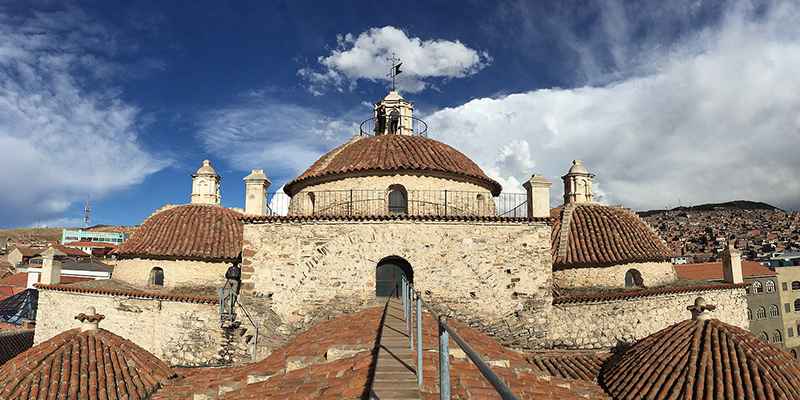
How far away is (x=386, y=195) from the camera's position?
42.9 feet

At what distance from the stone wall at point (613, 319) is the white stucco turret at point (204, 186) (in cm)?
1425

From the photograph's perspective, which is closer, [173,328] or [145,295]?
[173,328]

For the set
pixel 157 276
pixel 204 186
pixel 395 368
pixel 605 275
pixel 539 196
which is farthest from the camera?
pixel 204 186

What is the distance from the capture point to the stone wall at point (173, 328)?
12492mm

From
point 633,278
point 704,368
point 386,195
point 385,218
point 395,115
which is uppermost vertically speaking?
point 395,115

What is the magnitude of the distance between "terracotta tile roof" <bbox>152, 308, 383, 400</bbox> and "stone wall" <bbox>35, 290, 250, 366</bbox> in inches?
124

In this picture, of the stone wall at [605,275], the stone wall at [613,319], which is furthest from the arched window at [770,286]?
the stone wall at [605,275]

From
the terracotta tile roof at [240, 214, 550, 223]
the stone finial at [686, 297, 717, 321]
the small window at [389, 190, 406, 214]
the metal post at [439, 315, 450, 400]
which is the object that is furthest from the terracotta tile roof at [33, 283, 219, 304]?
the stone finial at [686, 297, 717, 321]

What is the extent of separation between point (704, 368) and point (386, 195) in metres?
8.36

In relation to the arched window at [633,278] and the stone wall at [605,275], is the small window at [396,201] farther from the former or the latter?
the arched window at [633,278]

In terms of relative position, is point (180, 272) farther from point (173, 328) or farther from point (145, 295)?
point (173, 328)

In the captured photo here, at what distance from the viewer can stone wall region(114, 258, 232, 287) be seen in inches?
596

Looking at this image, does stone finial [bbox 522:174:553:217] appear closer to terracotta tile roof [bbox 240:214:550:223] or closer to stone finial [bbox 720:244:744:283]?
terracotta tile roof [bbox 240:214:550:223]

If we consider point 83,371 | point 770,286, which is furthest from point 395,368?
point 770,286
